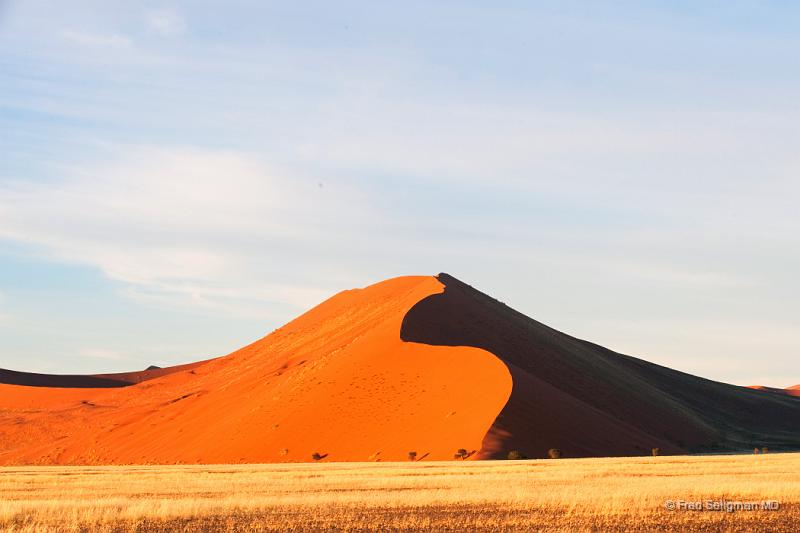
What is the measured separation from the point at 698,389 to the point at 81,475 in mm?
83468

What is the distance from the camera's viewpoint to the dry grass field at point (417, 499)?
70.4ft

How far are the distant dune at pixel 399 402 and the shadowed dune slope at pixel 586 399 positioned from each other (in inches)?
7.2

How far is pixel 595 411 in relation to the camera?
65.6 meters

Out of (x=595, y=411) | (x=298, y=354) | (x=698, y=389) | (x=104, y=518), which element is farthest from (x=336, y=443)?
(x=698, y=389)

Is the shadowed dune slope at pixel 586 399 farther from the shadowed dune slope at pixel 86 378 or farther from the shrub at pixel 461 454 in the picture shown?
the shadowed dune slope at pixel 86 378

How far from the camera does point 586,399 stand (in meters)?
74.2

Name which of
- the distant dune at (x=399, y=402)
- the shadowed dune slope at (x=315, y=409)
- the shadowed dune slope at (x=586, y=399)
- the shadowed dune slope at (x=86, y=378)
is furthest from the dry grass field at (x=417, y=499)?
the shadowed dune slope at (x=86, y=378)

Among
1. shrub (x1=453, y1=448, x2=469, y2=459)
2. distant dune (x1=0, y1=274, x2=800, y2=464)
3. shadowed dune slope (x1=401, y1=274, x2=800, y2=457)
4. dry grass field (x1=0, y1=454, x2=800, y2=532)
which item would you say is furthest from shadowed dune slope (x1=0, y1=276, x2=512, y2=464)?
dry grass field (x1=0, y1=454, x2=800, y2=532)

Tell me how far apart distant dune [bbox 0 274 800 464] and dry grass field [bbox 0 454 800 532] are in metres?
15.8

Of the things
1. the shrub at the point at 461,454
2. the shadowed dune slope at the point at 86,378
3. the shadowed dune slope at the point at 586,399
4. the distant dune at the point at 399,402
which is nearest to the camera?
the shrub at the point at 461,454

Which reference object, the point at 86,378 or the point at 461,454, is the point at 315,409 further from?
the point at 86,378

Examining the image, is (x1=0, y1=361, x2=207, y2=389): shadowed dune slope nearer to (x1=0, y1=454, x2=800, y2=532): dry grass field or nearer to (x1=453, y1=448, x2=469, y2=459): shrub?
(x1=453, y1=448, x2=469, y2=459): shrub

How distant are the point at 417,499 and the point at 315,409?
38.4m

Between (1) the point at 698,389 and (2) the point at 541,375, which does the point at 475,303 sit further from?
(1) the point at 698,389
